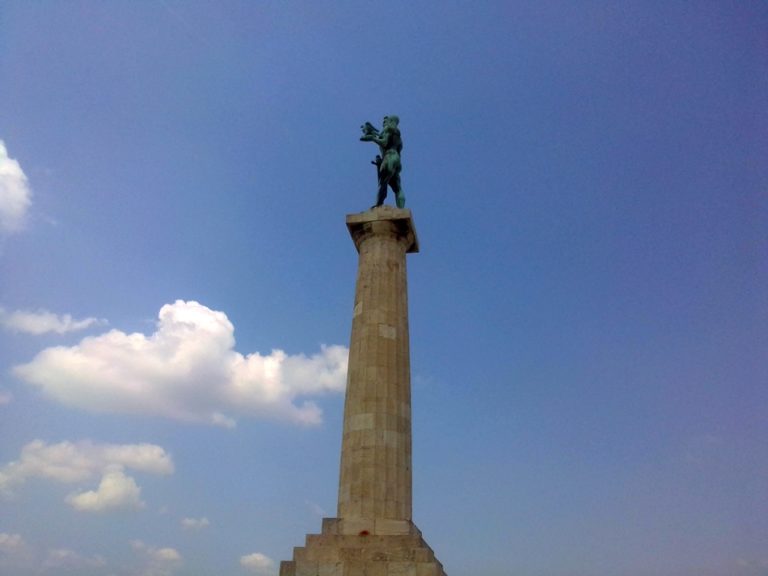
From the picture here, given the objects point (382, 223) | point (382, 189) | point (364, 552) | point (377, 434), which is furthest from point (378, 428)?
point (382, 189)

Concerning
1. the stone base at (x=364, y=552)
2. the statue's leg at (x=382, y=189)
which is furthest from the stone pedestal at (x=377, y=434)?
the statue's leg at (x=382, y=189)

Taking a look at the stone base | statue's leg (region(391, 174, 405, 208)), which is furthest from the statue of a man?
the stone base

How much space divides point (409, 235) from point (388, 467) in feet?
32.1

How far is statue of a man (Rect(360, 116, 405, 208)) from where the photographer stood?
2827cm

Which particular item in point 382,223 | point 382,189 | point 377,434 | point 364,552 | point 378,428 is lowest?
point 364,552

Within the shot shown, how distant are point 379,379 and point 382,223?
6734mm

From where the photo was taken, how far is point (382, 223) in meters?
26.5

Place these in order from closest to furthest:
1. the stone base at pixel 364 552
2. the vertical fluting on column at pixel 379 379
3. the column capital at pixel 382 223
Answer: the stone base at pixel 364 552
the vertical fluting on column at pixel 379 379
the column capital at pixel 382 223

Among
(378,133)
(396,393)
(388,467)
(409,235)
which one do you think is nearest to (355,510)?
(388,467)

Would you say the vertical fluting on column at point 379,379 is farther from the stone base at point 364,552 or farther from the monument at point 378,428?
the stone base at point 364,552

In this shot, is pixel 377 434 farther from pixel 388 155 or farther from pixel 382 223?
pixel 388 155

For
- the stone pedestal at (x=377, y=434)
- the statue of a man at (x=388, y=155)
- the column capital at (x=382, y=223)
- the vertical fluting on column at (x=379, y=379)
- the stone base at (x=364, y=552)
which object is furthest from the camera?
the statue of a man at (x=388, y=155)

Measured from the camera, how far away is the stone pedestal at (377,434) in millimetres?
20156

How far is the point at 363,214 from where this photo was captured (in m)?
27.0
